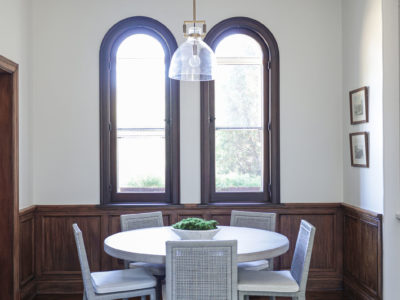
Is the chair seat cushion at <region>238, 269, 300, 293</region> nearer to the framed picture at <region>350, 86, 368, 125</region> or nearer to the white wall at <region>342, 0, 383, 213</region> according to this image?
the white wall at <region>342, 0, 383, 213</region>

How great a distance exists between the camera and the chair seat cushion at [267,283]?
339cm

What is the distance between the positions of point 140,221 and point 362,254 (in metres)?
1.98

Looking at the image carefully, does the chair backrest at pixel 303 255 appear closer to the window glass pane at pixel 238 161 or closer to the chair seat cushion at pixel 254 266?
the chair seat cushion at pixel 254 266

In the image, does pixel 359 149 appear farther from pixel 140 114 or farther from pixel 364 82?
pixel 140 114

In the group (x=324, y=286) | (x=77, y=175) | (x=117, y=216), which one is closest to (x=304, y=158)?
(x=324, y=286)

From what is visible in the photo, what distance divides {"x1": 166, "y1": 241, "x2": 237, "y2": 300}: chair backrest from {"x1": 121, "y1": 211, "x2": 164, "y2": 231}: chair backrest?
1.28m

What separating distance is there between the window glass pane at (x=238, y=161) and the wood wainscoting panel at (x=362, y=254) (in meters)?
0.95

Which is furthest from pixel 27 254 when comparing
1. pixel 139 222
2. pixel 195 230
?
pixel 195 230

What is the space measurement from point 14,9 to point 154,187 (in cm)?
210

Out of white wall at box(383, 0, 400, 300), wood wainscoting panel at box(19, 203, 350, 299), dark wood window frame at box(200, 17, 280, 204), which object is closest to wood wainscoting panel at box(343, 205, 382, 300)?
white wall at box(383, 0, 400, 300)

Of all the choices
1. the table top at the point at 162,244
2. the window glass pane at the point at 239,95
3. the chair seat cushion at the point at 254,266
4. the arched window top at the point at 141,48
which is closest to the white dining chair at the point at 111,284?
the table top at the point at 162,244

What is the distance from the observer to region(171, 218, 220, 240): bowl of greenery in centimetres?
349

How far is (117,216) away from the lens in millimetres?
4965

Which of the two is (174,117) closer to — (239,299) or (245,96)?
(245,96)
